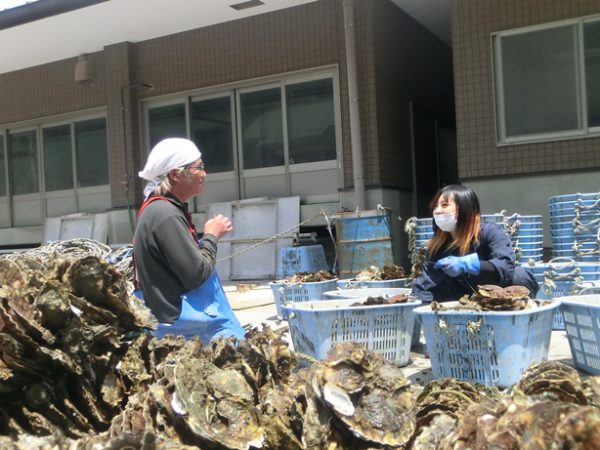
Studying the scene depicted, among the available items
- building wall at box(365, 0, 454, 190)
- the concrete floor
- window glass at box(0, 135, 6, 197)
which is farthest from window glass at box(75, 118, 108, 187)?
building wall at box(365, 0, 454, 190)

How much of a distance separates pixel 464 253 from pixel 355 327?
91 centimetres

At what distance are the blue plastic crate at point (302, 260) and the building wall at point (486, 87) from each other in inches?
94.2

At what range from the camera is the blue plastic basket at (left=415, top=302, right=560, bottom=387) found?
335cm

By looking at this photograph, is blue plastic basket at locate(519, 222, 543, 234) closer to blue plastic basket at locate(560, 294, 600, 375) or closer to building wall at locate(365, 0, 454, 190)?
blue plastic basket at locate(560, 294, 600, 375)

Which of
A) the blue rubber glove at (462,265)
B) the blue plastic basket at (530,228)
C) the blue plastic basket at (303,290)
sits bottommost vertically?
the blue plastic basket at (303,290)

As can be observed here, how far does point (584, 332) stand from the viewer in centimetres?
366

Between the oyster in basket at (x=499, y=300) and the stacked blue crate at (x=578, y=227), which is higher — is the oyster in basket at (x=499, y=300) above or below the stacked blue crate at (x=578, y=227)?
below

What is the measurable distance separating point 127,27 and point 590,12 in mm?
7550

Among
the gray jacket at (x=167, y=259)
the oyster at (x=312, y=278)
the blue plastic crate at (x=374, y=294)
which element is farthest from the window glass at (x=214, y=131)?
the gray jacket at (x=167, y=259)

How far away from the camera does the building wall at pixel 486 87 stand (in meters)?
8.00

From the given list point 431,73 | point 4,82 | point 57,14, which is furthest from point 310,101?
point 4,82

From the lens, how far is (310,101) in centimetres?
1030

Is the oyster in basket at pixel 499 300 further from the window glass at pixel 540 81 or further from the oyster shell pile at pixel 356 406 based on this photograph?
the window glass at pixel 540 81

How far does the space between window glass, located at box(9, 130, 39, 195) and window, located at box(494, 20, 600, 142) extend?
→ 1036cm
